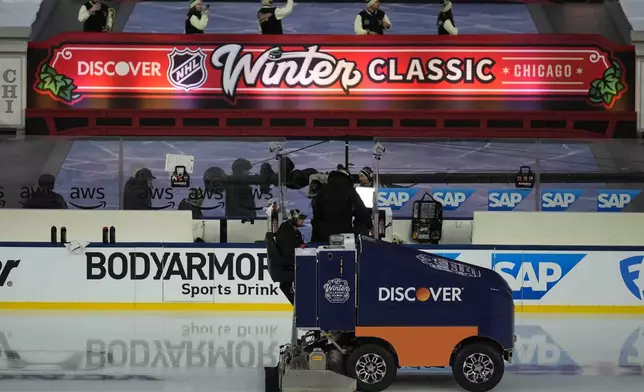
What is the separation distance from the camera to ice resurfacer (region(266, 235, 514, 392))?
9.54 meters

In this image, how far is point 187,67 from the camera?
17.0 metres

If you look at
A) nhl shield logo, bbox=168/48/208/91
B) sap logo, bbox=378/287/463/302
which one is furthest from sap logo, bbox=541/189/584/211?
sap logo, bbox=378/287/463/302

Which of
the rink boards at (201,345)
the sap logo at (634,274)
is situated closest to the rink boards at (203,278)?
the sap logo at (634,274)

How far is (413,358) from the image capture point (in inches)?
380

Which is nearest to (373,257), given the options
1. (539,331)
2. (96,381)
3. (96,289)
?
(96,381)

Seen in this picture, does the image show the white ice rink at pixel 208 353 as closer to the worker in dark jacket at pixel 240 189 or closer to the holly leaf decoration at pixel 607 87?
the worker in dark jacket at pixel 240 189

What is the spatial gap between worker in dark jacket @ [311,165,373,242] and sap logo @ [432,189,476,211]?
6.21ft

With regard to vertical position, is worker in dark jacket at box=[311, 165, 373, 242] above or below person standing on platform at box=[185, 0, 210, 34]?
below

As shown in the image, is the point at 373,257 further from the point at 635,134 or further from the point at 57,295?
the point at 635,134

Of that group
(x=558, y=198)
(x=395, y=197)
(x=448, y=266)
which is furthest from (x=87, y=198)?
(x=448, y=266)

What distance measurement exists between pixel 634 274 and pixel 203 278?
200 inches

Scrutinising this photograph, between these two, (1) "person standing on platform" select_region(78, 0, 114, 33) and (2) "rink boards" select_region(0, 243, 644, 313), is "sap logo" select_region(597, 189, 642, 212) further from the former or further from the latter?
(1) "person standing on platform" select_region(78, 0, 114, 33)

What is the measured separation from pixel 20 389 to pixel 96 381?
0.64 meters

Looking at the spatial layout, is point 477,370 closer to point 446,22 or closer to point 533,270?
point 533,270
